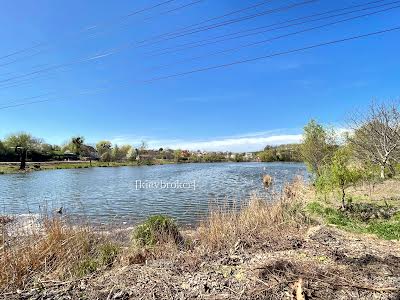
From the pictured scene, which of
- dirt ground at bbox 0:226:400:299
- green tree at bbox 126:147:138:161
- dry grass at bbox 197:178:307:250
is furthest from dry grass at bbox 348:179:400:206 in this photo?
green tree at bbox 126:147:138:161

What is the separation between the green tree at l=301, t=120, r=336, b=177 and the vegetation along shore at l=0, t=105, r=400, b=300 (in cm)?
2052

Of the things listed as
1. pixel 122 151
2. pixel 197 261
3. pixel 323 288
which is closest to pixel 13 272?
pixel 197 261

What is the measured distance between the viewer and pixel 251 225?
9242 millimetres

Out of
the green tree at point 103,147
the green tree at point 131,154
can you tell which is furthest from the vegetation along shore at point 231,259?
the green tree at point 103,147

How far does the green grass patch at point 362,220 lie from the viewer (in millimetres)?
8484

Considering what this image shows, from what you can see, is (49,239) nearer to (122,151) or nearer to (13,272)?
(13,272)

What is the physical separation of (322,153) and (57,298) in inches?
1188

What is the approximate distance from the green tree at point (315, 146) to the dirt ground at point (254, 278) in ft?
86.2

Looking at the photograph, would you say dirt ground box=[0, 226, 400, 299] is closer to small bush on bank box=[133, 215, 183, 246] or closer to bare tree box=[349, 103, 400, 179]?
small bush on bank box=[133, 215, 183, 246]

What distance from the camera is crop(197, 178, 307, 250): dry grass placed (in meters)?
7.88

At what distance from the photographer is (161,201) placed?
75.8ft

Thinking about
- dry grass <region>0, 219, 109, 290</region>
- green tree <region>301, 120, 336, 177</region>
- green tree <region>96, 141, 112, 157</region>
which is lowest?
dry grass <region>0, 219, 109, 290</region>

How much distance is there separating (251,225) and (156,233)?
2.68 meters

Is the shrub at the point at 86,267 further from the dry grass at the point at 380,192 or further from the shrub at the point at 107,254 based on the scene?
the dry grass at the point at 380,192
